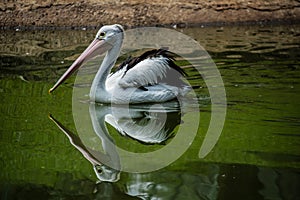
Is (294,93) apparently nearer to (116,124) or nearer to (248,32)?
(116,124)

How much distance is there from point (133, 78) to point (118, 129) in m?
0.68

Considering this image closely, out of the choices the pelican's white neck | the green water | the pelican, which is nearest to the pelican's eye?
the pelican

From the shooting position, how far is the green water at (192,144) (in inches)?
122

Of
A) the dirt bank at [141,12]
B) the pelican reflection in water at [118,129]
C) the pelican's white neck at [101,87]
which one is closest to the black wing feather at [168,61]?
the pelican's white neck at [101,87]

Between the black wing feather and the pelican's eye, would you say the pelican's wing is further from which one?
the pelican's eye

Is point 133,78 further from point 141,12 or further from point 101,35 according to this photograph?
point 141,12

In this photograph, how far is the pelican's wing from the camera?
488cm

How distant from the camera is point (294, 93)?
4992mm

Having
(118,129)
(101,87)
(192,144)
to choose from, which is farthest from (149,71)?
(192,144)

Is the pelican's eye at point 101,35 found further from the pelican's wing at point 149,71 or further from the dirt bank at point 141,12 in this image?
the dirt bank at point 141,12

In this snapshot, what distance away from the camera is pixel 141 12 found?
407 inches

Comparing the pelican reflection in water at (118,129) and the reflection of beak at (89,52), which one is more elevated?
the reflection of beak at (89,52)

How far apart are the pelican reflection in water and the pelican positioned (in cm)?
10

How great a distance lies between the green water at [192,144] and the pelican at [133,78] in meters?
0.28
